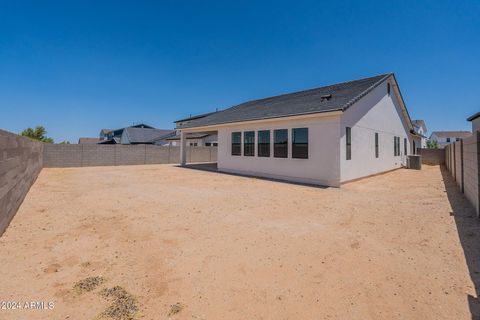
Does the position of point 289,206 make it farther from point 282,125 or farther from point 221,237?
point 282,125

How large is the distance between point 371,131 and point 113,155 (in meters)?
19.7

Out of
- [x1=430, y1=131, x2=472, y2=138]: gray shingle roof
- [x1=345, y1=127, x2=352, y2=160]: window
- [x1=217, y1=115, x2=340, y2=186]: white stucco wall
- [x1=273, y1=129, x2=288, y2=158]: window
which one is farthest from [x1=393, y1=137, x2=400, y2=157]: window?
[x1=430, y1=131, x2=472, y2=138]: gray shingle roof

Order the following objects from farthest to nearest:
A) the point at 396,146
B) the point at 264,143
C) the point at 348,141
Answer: the point at 396,146, the point at 264,143, the point at 348,141

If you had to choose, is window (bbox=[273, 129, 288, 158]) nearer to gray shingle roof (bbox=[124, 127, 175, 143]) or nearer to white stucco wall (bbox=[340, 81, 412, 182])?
white stucco wall (bbox=[340, 81, 412, 182])

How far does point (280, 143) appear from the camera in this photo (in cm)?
1103

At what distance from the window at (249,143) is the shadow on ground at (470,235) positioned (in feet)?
27.2

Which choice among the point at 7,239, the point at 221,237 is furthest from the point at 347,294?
the point at 7,239

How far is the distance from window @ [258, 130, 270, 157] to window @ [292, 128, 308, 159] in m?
1.60

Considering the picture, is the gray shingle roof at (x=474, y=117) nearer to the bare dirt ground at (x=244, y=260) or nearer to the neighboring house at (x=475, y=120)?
the neighboring house at (x=475, y=120)

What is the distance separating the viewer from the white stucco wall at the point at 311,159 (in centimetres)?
913

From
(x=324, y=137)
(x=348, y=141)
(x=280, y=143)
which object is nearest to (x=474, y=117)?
(x=348, y=141)

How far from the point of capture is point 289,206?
6043mm

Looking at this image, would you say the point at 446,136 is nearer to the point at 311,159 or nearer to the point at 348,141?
the point at 348,141

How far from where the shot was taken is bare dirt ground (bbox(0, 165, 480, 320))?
2.18 metres
